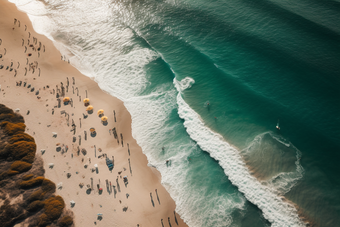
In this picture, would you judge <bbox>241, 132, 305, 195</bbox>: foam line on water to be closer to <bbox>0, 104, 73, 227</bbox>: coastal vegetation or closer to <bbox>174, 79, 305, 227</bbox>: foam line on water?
<bbox>174, 79, 305, 227</bbox>: foam line on water

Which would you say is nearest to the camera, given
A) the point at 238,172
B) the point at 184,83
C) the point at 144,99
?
the point at 238,172

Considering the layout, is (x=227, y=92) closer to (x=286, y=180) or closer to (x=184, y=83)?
(x=184, y=83)

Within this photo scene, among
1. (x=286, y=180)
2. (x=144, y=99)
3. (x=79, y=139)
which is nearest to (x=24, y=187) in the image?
(x=79, y=139)

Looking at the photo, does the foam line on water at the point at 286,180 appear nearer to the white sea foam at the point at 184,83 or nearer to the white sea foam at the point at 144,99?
the white sea foam at the point at 144,99

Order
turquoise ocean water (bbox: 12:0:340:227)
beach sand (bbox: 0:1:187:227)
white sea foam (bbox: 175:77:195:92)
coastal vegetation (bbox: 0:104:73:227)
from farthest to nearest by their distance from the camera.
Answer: white sea foam (bbox: 175:77:195:92) → turquoise ocean water (bbox: 12:0:340:227) → beach sand (bbox: 0:1:187:227) → coastal vegetation (bbox: 0:104:73:227)

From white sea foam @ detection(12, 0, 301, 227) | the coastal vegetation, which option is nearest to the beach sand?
the coastal vegetation

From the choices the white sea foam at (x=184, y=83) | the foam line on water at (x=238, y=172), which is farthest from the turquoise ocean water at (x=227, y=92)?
the white sea foam at (x=184, y=83)
